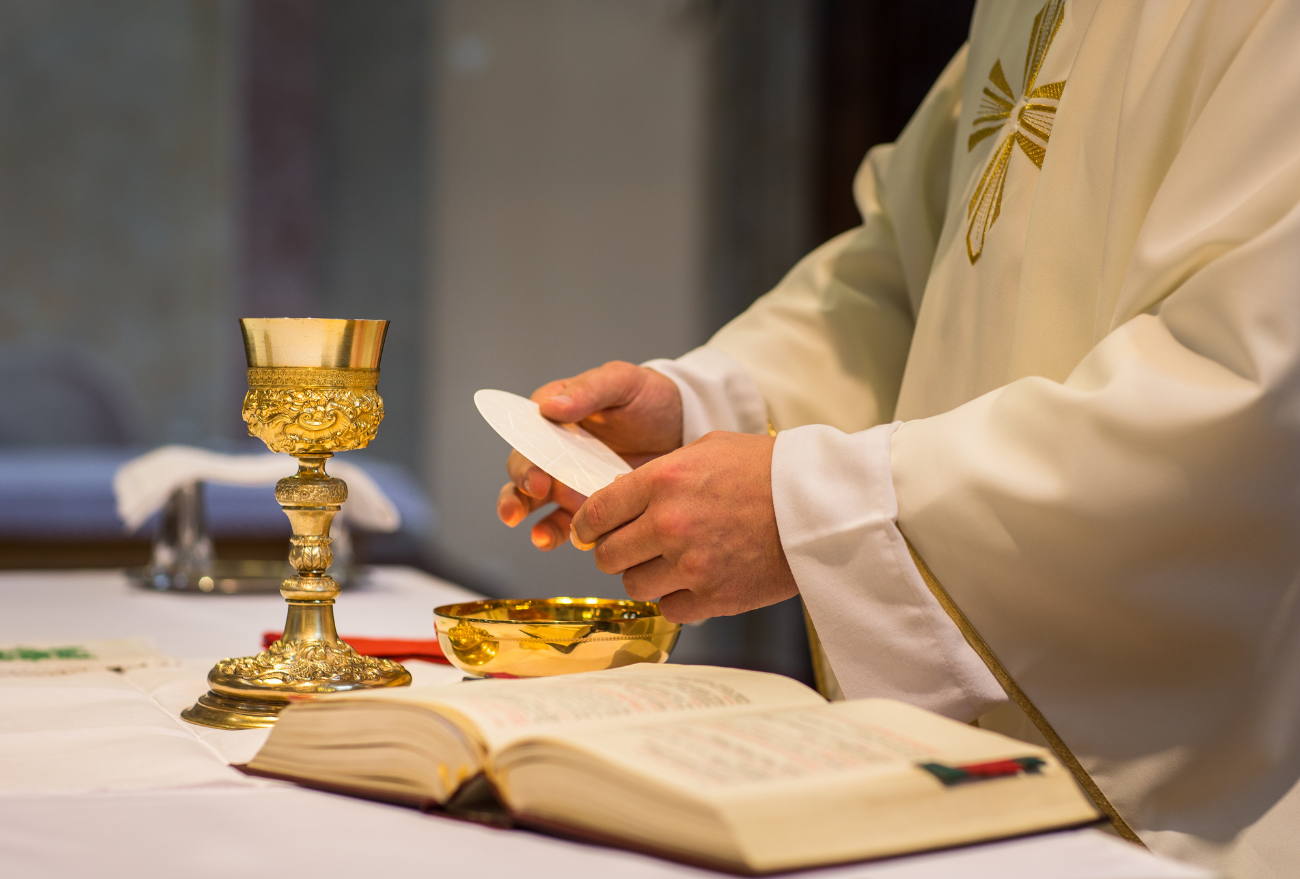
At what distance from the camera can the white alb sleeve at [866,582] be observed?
3.35ft

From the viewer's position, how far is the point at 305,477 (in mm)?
1043

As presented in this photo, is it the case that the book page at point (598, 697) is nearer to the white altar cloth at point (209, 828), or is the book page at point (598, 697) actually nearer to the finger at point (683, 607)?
the white altar cloth at point (209, 828)

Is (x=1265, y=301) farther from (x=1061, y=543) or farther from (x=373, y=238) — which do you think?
(x=373, y=238)

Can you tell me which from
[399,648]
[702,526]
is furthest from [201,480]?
[702,526]

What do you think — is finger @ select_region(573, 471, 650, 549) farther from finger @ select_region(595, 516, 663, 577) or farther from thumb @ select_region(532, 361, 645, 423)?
thumb @ select_region(532, 361, 645, 423)

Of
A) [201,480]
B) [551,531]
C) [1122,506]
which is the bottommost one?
[201,480]

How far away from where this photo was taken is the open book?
0.62 metres

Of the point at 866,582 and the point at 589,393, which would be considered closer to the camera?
the point at 866,582

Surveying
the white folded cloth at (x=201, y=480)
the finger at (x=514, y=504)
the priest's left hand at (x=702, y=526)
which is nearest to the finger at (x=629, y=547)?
the priest's left hand at (x=702, y=526)

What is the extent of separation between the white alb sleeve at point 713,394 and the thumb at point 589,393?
7 centimetres

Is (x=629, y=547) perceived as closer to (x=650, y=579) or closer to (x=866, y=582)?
(x=650, y=579)

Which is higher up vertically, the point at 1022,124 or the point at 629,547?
the point at 1022,124

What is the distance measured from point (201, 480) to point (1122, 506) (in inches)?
61.1

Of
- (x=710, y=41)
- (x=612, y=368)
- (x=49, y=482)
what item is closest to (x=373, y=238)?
(x=710, y=41)
